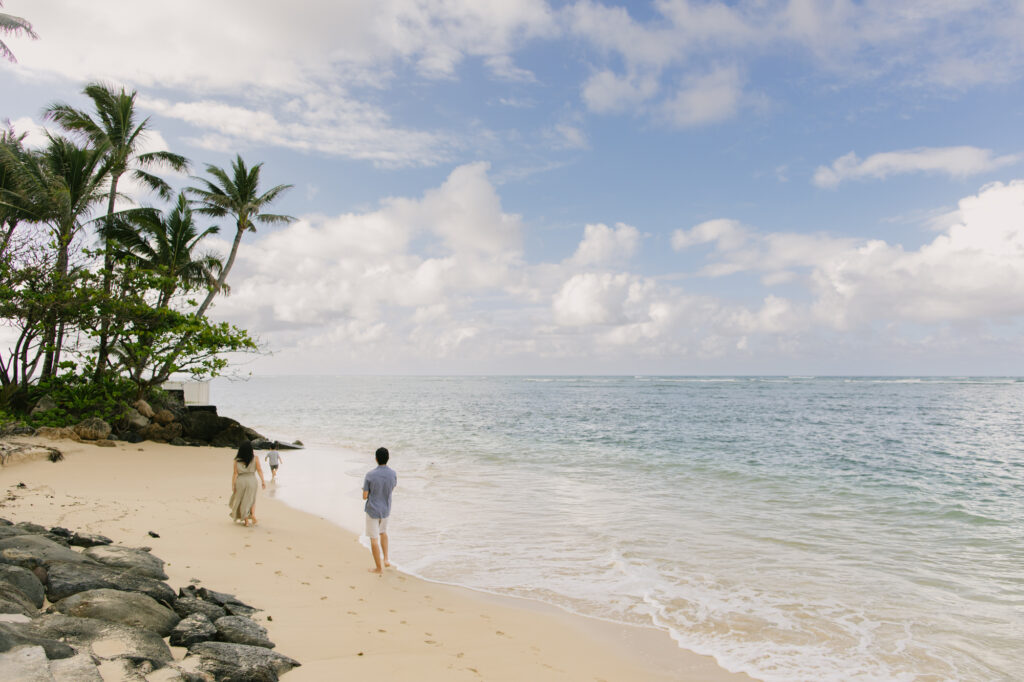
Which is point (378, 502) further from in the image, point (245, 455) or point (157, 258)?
point (157, 258)

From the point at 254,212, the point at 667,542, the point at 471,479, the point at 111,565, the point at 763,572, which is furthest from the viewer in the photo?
the point at 254,212

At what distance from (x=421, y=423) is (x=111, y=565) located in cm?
3118

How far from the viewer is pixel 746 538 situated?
10.1 metres

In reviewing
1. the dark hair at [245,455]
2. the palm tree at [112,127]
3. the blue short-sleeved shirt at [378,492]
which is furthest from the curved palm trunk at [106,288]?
the blue short-sleeved shirt at [378,492]

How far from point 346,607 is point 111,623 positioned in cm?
246

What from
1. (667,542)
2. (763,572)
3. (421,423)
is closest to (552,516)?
(667,542)

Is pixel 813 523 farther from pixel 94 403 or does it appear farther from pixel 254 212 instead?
pixel 254 212

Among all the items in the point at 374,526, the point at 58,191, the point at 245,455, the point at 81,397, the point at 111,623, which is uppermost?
the point at 58,191

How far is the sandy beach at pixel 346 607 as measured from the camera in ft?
16.6

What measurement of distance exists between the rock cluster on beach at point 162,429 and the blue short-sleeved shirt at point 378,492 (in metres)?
11.1

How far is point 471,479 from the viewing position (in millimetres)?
16469

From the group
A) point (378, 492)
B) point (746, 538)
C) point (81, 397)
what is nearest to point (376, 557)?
point (378, 492)

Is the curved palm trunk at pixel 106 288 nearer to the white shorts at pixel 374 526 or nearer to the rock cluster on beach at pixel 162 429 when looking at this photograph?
the rock cluster on beach at pixel 162 429

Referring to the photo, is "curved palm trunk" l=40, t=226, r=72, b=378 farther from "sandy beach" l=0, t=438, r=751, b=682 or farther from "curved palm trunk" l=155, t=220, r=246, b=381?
"sandy beach" l=0, t=438, r=751, b=682
